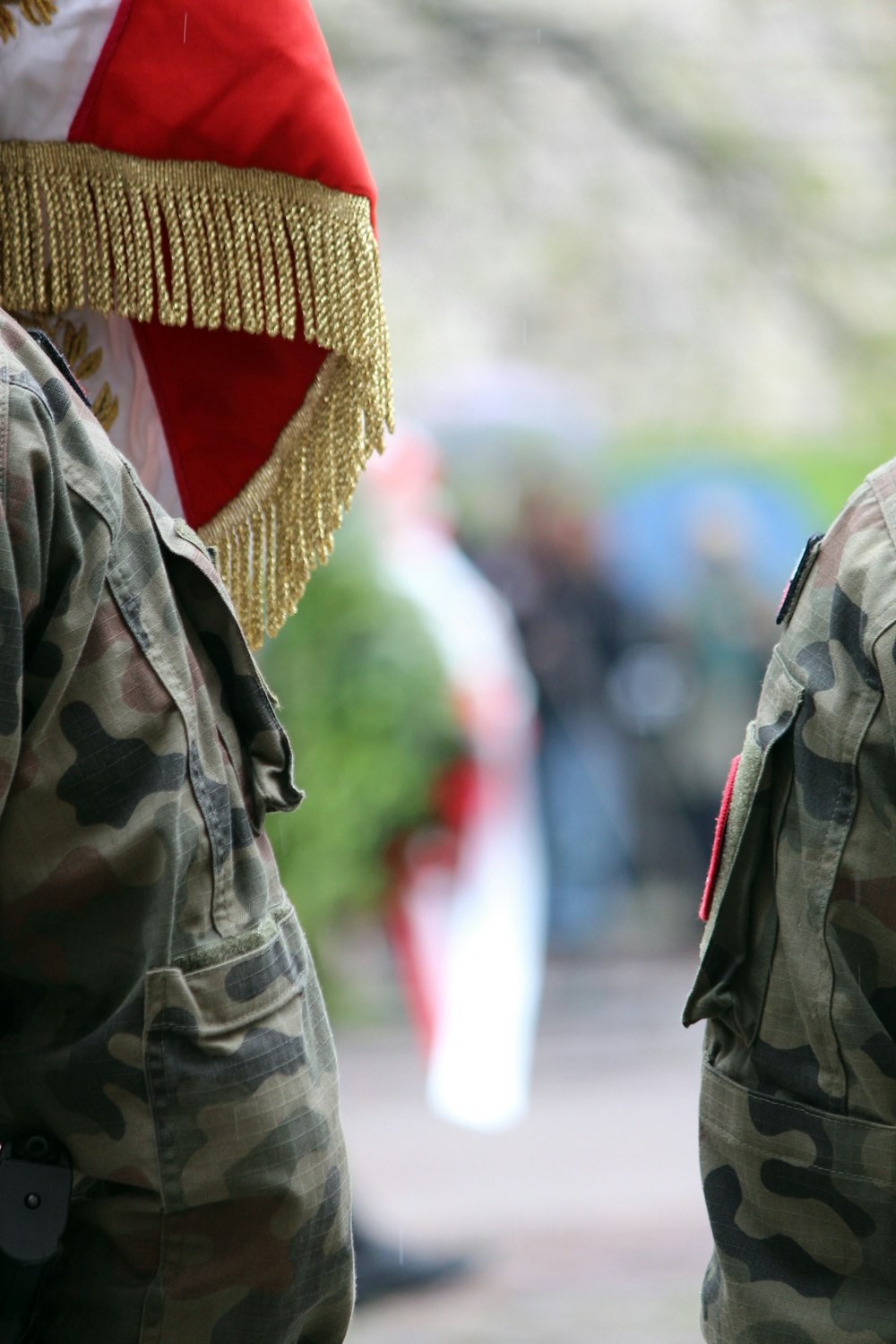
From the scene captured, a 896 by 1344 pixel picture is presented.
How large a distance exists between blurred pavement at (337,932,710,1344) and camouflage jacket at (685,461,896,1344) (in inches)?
89.1

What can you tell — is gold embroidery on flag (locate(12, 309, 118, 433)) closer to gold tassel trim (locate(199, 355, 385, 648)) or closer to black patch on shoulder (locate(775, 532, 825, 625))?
gold tassel trim (locate(199, 355, 385, 648))

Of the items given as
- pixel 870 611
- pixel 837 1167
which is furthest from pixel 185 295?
pixel 837 1167

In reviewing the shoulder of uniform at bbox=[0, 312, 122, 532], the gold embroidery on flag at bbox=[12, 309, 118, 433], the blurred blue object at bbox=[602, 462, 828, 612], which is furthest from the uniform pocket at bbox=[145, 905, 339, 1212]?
the blurred blue object at bbox=[602, 462, 828, 612]

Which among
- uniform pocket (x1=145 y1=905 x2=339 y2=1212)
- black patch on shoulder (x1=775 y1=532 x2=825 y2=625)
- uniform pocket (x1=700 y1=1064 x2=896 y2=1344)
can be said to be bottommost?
uniform pocket (x1=700 y1=1064 x2=896 y2=1344)

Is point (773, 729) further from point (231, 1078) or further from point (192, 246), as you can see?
point (192, 246)

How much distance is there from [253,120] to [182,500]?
390 millimetres

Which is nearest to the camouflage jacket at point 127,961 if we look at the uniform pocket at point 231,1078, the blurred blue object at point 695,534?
the uniform pocket at point 231,1078

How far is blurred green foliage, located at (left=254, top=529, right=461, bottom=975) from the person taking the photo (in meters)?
3.38

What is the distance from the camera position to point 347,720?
3428 millimetres

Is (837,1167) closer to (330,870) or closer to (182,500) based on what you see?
(182,500)

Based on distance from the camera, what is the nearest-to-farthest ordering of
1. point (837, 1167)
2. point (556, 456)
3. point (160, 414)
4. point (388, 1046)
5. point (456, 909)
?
point (837, 1167), point (160, 414), point (456, 909), point (388, 1046), point (556, 456)

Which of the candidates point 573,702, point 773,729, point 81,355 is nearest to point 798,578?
point 773,729

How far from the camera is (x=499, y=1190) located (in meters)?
4.30

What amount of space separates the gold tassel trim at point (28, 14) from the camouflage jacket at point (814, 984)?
779mm
